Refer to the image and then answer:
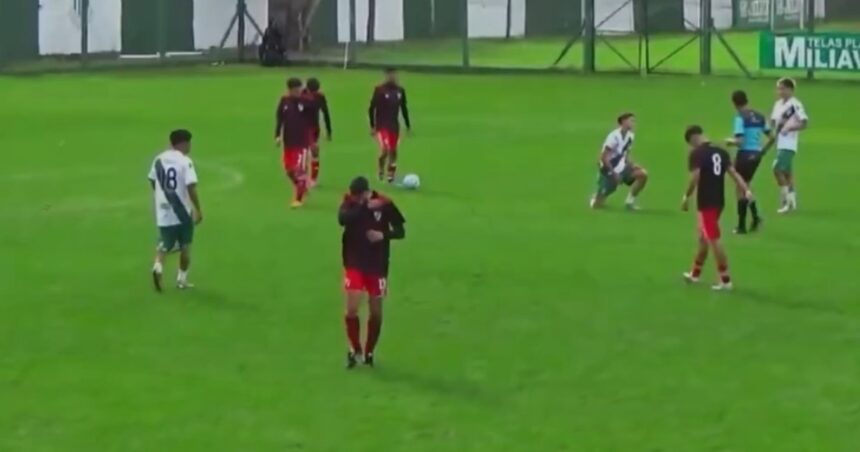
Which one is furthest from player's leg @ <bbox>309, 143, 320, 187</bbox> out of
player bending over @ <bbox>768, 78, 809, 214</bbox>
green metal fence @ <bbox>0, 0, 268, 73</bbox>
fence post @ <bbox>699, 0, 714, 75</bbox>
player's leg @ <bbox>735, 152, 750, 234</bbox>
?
green metal fence @ <bbox>0, 0, 268, 73</bbox>

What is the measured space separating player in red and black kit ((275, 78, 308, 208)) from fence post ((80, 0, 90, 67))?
34.2 meters

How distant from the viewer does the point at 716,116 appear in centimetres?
4634

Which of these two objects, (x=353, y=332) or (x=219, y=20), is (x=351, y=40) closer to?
(x=219, y=20)

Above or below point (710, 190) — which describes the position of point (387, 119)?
above

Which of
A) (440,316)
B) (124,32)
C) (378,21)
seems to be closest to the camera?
(440,316)

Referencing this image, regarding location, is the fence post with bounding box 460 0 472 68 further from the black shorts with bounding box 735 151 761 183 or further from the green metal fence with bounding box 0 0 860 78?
the black shorts with bounding box 735 151 761 183

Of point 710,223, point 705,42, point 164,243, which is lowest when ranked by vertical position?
point 164,243

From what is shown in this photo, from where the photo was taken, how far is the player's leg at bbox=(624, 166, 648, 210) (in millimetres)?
30438

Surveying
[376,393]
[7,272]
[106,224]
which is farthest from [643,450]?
[106,224]

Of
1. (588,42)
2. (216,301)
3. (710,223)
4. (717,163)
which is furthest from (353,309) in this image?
(588,42)

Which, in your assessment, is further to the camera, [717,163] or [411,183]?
[411,183]

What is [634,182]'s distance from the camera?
30.6 meters

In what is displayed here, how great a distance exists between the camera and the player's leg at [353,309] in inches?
719

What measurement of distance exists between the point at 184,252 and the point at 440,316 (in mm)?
3414
